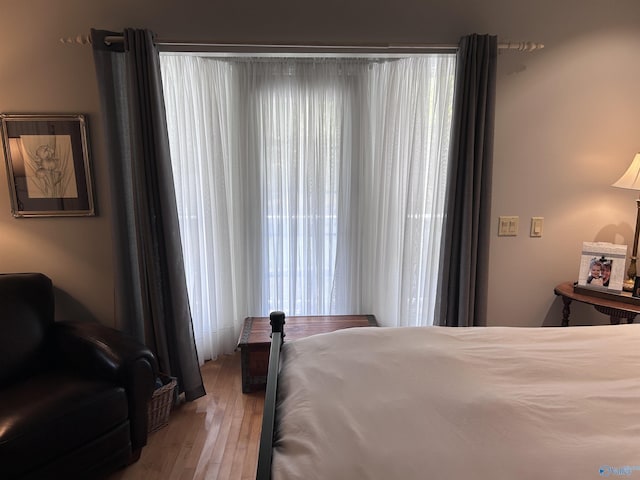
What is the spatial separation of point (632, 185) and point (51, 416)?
3.20 m

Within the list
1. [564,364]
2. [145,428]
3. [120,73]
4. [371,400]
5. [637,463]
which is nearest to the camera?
[637,463]

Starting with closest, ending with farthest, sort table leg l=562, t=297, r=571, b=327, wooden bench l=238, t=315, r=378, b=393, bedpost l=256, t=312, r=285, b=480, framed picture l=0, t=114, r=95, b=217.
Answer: bedpost l=256, t=312, r=285, b=480, framed picture l=0, t=114, r=95, b=217, table leg l=562, t=297, r=571, b=327, wooden bench l=238, t=315, r=378, b=393

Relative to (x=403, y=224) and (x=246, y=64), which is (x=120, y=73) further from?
(x=403, y=224)

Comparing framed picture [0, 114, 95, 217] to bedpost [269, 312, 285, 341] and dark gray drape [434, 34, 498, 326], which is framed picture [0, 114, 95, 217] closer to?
bedpost [269, 312, 285, 341]

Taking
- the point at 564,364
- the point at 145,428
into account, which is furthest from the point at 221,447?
the point at 564,364

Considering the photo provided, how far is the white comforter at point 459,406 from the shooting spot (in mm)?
886

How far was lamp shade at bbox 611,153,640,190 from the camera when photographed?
2.18 meters

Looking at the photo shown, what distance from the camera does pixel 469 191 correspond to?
223cm

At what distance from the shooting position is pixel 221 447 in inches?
81.0

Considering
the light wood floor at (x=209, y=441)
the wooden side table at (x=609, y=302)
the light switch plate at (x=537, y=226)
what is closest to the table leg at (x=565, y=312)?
the wooden side table at (x=609, y=302)

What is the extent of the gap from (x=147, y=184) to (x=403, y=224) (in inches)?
67.3

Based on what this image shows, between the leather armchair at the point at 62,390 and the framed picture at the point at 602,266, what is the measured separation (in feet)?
8.44

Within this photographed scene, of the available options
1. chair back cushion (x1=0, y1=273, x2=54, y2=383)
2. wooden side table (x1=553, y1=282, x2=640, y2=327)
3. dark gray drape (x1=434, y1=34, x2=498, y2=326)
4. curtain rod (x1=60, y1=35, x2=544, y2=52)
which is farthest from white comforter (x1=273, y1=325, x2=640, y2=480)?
curtain rod (x1=60, y1=35, x2=544, y2=52)

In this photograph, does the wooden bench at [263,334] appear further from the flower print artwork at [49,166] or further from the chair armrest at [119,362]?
the flower print artwork at [49,166]
